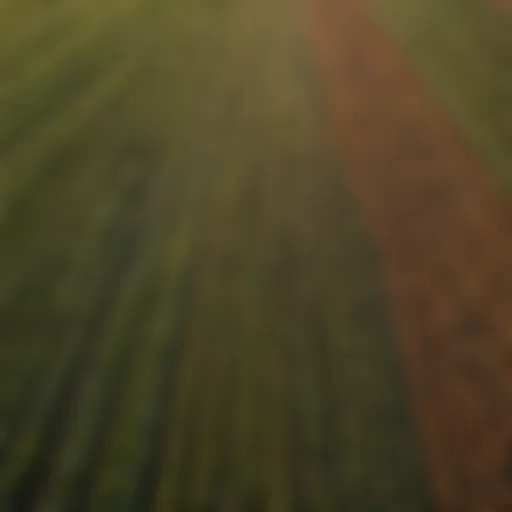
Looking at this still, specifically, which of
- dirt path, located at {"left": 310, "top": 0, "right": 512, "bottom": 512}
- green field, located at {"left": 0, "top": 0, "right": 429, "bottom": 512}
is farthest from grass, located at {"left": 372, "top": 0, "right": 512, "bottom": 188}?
green field, located at {"left": 0, "top": 0, "right": 429, "bottom": 512}

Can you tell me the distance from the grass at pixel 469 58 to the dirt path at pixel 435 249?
0.03m

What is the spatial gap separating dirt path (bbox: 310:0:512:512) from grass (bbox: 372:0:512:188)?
27mm

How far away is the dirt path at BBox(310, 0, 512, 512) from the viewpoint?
2.13ft

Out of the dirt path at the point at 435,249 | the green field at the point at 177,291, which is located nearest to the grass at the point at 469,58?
the dirt path at the point at 435,249

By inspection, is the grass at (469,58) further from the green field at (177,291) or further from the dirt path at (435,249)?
the green field at (177,291)

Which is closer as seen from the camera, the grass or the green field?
the green field

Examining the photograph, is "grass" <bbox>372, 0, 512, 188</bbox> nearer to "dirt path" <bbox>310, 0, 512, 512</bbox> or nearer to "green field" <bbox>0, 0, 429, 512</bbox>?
"dirt path" <bbox>310, 0, 512, 512</bbox>

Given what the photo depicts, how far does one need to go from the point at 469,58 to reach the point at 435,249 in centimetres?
39

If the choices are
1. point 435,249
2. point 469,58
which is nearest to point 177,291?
point 435,249

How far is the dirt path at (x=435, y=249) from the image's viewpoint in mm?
648

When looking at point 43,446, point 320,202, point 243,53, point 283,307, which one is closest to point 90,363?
point 43,446

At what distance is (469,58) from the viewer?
106 cm

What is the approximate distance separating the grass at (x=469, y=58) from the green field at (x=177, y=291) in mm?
192

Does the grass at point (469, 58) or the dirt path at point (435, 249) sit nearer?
the dirt path at point (435, 249)
